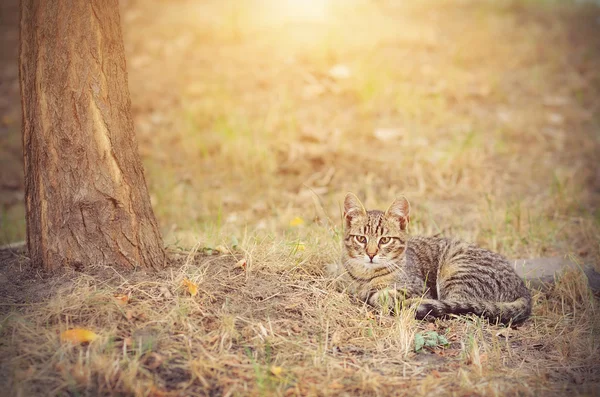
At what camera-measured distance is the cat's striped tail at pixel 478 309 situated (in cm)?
424

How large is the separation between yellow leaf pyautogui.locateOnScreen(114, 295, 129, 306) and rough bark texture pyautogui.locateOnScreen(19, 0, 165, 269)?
0.44 m

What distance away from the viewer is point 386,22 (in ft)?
39.5

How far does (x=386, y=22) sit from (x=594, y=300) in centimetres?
864

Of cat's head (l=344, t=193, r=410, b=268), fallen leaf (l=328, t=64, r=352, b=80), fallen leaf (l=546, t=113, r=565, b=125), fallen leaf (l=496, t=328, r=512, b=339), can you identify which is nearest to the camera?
fallen leaf (l=496, t=328, r=512, b=339)

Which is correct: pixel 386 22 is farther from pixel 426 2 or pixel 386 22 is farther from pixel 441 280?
pixel 441 280

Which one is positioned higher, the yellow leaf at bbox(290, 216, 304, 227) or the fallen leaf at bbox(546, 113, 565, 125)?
the fallen leaf at bbox(546, 113, 565, 125)

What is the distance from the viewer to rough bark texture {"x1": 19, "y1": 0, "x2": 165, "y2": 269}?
386 centimetres

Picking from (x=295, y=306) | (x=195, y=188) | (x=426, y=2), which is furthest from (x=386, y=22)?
(x=295, y=306)

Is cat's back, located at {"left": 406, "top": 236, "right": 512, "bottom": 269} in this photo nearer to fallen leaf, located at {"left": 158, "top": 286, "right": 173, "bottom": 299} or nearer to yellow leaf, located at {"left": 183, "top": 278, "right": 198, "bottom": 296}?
yellow leaf, located at {"left": 183, "top": 278, "right": 198, "bottom": 296}

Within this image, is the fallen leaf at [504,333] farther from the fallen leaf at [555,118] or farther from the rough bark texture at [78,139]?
the fallen leaf at [555,118]

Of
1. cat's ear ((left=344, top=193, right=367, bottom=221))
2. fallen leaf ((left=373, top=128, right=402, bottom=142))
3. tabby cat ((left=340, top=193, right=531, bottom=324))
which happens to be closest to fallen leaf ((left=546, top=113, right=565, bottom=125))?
fallen leaf ((left=373, top=128, right=402, bottom=142))

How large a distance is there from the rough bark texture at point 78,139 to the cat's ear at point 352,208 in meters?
1.65

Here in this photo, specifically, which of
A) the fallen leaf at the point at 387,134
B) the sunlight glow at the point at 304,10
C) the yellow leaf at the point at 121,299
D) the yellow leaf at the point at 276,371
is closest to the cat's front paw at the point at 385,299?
the yellow leaf at the point at 276,371

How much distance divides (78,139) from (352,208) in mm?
2167
